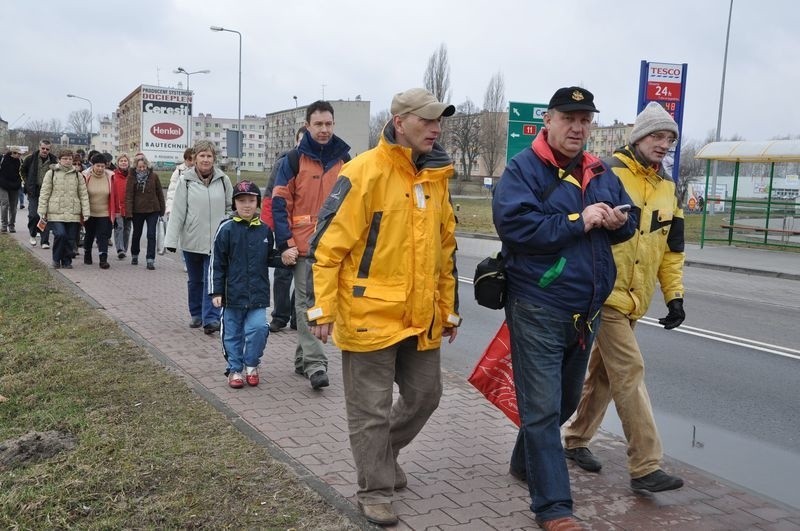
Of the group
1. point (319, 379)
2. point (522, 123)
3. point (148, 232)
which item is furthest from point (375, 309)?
point (522, 123)

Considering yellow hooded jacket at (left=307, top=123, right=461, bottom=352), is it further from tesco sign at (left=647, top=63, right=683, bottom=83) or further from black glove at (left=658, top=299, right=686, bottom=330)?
tesco sign at (left=647, top=63, right=683, bottom=83)

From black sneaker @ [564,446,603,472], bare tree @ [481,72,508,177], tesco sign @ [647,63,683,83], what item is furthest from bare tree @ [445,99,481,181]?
black sneaker @ [564,446,603,472]

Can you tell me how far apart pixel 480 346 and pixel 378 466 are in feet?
15.5

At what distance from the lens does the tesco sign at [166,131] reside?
2652 centimetres

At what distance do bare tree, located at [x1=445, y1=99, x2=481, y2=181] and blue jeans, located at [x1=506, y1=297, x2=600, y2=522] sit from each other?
80434 mm

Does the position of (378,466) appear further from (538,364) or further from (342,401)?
(342,401)

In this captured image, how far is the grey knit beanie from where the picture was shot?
4.25 metres

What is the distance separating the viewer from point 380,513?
148 inches

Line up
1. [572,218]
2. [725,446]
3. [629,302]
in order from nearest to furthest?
[572,218] < [629,302] < [725,446]

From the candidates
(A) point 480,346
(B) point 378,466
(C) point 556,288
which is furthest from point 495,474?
(A) point 480,346

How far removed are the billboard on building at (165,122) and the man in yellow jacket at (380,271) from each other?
2367 centimetres

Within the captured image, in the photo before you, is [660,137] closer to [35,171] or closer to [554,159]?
[554,159]

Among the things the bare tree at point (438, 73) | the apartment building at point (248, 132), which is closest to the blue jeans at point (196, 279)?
the bare tree at point (438, 73)

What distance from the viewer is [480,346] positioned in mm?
8453
